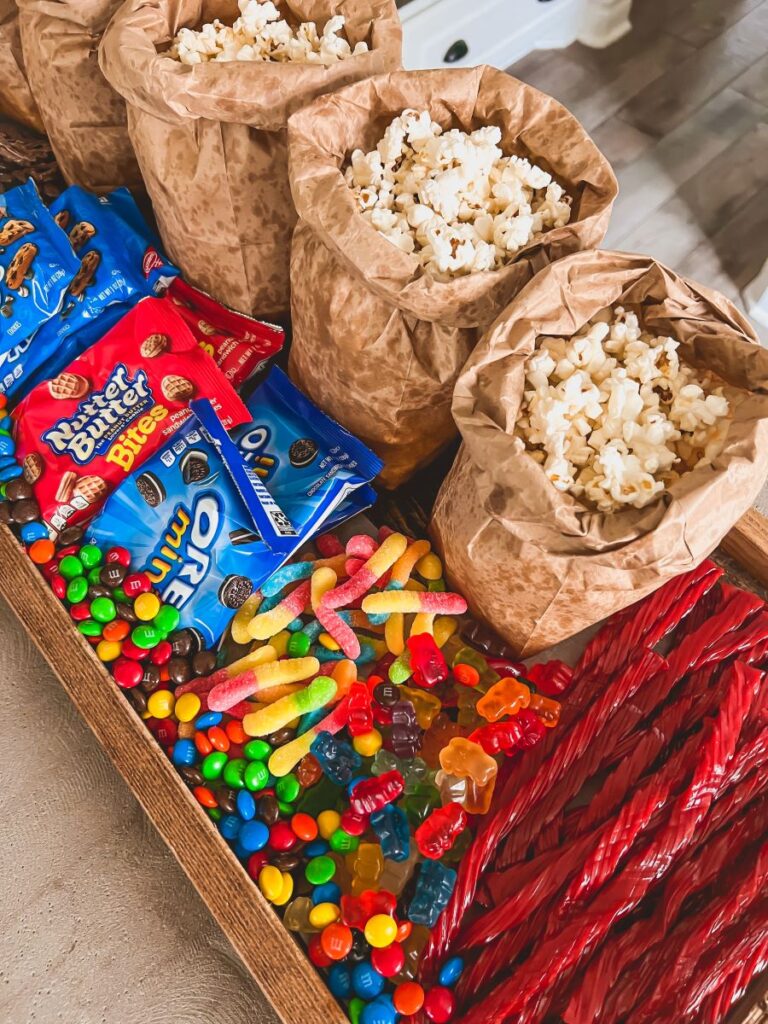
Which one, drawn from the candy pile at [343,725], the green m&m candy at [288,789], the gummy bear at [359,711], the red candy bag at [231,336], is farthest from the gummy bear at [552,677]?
the red candy bag at [231,336]

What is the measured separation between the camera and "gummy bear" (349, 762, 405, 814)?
98 cm

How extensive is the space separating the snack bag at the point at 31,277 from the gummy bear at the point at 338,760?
30.1 inches

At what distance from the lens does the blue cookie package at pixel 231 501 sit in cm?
113

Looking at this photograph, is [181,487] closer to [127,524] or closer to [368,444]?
[127,524]

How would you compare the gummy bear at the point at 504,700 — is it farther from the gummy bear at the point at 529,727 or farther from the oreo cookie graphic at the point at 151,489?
the oreo cookie graphic at the point at 151,489

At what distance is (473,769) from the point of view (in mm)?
Result: 983

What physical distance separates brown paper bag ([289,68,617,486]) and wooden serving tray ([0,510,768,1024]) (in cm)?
51

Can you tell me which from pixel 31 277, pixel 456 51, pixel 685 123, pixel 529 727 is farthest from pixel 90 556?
pixel 685 123

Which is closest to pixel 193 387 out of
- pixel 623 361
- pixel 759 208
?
pixel 623 361

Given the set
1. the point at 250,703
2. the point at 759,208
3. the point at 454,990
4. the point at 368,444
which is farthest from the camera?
the point at 759,208

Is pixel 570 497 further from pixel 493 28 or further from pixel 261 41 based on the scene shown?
pixel 493 28

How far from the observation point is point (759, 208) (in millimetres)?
2049

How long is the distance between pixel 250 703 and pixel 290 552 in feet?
0.67

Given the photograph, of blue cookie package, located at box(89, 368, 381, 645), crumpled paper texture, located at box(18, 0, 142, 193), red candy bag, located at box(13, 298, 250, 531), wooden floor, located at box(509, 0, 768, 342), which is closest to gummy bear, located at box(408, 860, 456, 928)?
blue cookie package, located at box(89, 368, 381, 645)
